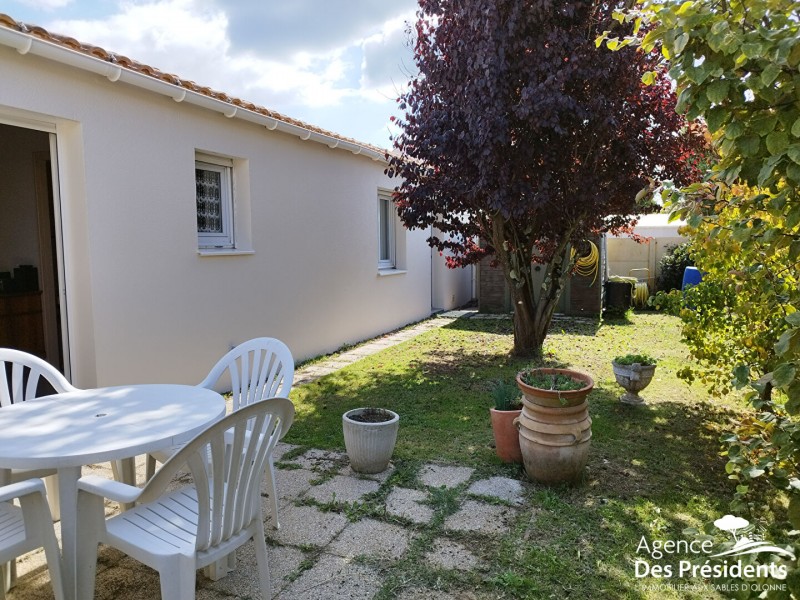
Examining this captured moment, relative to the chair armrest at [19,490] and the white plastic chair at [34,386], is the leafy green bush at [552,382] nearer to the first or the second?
the white plastic chair at [34,386]

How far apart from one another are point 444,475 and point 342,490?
2.53ft

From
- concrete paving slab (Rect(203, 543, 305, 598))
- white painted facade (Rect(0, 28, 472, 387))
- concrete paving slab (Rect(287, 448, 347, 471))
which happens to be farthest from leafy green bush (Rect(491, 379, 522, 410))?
white painted facade (Rect(0, 28, 472, 387))

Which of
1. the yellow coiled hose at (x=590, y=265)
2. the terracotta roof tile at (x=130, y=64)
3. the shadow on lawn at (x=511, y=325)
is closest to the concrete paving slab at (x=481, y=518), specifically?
the terracotta roof tile at (x=130, y=64)

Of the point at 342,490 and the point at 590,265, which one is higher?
the point at 590,265

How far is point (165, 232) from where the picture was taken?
530 centimetres

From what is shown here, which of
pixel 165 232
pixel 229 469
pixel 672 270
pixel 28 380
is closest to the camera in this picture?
pixel 229 469

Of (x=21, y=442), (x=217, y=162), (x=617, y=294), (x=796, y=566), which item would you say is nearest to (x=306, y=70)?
(x=217, y=162)

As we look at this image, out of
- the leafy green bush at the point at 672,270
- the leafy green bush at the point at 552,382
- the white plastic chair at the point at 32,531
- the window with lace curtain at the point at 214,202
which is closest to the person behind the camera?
the white plastic chair at the point at 32,531

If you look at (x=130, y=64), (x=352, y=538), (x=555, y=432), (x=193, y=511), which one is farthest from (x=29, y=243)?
(x=555, y=432)

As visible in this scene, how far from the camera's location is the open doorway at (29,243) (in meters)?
6.48

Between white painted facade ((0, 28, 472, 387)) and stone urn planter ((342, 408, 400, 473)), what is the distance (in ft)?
8.04

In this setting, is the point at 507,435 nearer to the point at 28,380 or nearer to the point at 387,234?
the point at 28,380

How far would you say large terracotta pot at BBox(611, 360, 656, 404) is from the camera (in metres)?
5.38

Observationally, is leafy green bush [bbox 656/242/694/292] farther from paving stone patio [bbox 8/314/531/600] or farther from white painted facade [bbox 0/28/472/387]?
paving stone patio [bbox 8/314/531/600]
